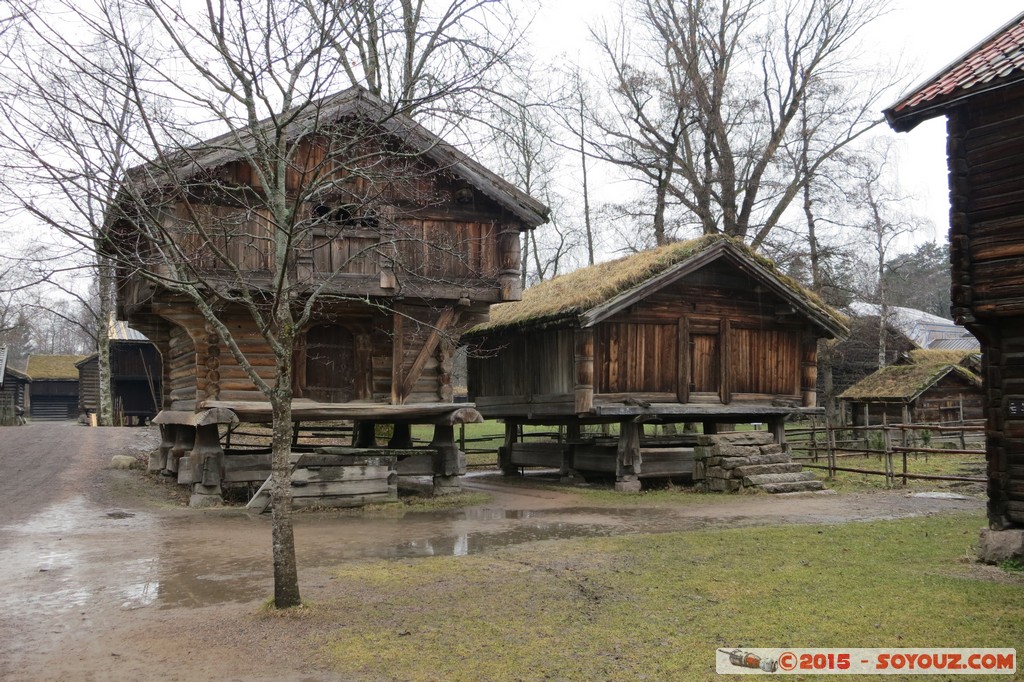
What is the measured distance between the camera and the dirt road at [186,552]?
7066mm

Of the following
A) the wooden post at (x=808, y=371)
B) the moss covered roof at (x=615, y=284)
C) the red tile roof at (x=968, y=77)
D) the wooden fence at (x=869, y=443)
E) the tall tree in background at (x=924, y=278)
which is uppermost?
the tall tree in background at (x=924, y=278)

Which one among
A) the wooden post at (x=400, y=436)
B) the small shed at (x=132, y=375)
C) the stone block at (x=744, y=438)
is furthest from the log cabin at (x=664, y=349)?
the small shed at (x=132, y=375)

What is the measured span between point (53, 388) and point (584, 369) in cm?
5779

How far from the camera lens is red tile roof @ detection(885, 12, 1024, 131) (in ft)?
33.5

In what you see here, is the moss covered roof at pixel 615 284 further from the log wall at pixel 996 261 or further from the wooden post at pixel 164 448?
the wooden post at pixel 164 448

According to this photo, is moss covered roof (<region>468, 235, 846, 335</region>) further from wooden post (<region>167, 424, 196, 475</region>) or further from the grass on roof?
the grass on roof

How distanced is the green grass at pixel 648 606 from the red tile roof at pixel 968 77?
5.41 metres

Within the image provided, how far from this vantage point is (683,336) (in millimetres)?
20047

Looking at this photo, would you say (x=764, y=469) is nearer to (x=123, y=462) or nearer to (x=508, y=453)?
(x=508, y=453)

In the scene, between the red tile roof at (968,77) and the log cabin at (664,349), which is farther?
the log cabin at (664,349)

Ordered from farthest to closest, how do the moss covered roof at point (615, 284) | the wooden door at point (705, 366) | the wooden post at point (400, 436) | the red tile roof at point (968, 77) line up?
the wooden post at point (400, 436), the wooden door at point (705, 366), the moss covered roof at point (615, 284), the red tile roof at point (968, 77)

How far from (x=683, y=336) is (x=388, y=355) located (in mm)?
6698

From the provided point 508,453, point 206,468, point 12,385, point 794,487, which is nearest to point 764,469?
point 794,487

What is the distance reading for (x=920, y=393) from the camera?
3453 cm
